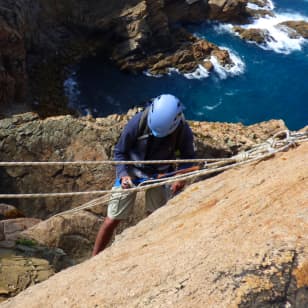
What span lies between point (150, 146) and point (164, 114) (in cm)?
61

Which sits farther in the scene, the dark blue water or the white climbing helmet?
the dark blue water

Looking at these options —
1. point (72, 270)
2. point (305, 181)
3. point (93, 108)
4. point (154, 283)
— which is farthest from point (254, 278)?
point (93, 108)

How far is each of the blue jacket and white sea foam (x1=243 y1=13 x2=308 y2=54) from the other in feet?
122

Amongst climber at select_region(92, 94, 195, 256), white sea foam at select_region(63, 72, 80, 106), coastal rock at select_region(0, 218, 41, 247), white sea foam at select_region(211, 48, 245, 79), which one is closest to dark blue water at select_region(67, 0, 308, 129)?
white sea foam at select_region(63, 72, 80, 106)

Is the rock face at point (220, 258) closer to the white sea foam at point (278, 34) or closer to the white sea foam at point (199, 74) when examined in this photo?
the white sea foam at point (199, 74)

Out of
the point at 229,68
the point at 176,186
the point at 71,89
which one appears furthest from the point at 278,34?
the point at 176,186

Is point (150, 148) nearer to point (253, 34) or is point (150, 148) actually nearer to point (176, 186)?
point (176, 186)

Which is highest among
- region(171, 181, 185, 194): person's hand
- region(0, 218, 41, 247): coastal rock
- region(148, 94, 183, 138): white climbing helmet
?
region(148, 94, 183, 138): white climbing helmet

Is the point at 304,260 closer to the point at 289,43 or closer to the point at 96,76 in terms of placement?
the point at 96,76

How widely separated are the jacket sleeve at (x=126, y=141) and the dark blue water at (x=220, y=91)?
24.3 m

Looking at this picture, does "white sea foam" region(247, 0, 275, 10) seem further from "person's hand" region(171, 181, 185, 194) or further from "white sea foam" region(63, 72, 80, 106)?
"person's hand" region(171, 181, 185, 194)

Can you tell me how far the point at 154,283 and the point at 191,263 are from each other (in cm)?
30

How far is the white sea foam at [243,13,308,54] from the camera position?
135ft

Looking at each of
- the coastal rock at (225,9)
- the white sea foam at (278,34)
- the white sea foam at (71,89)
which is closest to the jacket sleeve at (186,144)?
the white sea foam at (71,89)
